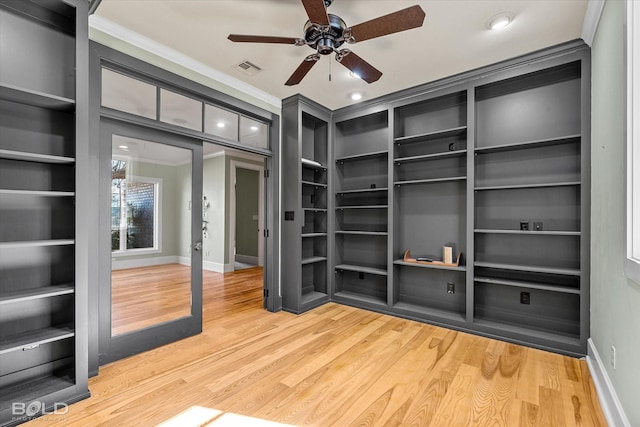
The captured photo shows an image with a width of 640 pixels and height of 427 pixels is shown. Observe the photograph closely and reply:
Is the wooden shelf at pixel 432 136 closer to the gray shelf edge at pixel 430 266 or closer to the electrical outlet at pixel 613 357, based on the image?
the gray shelf edge at pixel 430 266

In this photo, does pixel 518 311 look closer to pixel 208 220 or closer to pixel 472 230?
pixel 472 230

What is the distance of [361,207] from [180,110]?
242cm

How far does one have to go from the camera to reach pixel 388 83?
3.48m

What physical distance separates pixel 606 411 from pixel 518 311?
134 centimetres

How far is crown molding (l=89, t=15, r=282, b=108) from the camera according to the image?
2361mm

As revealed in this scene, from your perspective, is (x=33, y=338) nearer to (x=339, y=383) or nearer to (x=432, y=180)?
(x=339, y=383)

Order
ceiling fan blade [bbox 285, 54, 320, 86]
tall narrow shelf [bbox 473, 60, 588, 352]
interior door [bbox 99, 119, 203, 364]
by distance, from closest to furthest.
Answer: ceiling fan blade [bbox 285, 54, 320, 86]
interior door [bbox 99, 119, 203, 364]
tall narrow shelf [bbox 473, 60, 588, 352]

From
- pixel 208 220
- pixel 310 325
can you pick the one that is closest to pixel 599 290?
pixel 310 325

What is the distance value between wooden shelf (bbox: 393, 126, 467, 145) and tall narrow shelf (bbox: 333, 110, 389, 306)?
0.86 ft

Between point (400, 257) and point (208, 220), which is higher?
A: point (208, 220)

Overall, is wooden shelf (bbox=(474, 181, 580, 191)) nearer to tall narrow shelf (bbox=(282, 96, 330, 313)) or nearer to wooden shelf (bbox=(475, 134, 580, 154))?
wooden shelf (bbox=(475, 134, 580, 154))

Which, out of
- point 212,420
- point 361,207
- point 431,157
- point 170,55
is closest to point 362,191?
point 361,207

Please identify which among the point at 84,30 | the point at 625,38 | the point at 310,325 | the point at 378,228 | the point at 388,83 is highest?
the point at 388,83

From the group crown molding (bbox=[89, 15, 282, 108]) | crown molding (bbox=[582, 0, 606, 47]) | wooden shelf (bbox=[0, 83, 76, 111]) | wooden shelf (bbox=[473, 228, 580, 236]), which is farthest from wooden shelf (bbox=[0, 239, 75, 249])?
crown molding (bbox=[582, 0, 606, 47])
